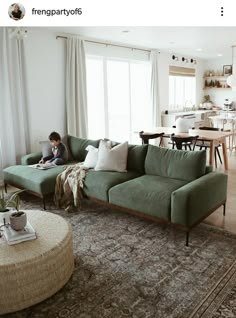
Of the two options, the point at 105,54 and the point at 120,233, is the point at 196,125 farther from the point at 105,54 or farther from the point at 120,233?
the point at 120,233

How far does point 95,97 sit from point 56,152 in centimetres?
244

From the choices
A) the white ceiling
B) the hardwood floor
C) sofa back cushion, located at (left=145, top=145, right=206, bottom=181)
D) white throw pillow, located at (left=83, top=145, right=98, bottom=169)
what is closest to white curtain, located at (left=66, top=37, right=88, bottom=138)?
the white ceiling

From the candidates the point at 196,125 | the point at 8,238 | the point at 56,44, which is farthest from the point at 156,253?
the point at 196,125

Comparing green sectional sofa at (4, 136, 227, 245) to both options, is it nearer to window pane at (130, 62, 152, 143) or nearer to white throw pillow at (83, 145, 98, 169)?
white throw pillow at (83, 145, 98, 169)

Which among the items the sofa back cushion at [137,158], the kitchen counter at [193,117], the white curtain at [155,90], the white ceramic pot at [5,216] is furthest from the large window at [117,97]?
the white ceramic pot at [5,216]

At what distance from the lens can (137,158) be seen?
4047 millimetres

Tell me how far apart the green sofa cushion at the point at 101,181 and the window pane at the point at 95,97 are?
2817 millimetres

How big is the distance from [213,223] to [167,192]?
74 cm

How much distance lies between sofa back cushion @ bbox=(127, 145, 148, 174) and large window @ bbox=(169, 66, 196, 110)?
5.20m

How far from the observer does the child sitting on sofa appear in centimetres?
449

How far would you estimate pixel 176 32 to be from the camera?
558cm

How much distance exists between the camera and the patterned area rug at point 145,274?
2.08 m

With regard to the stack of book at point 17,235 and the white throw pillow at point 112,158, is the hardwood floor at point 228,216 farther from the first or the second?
the stack of book at point 17,235

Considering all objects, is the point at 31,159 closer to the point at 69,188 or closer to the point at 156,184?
the point at 69,188
